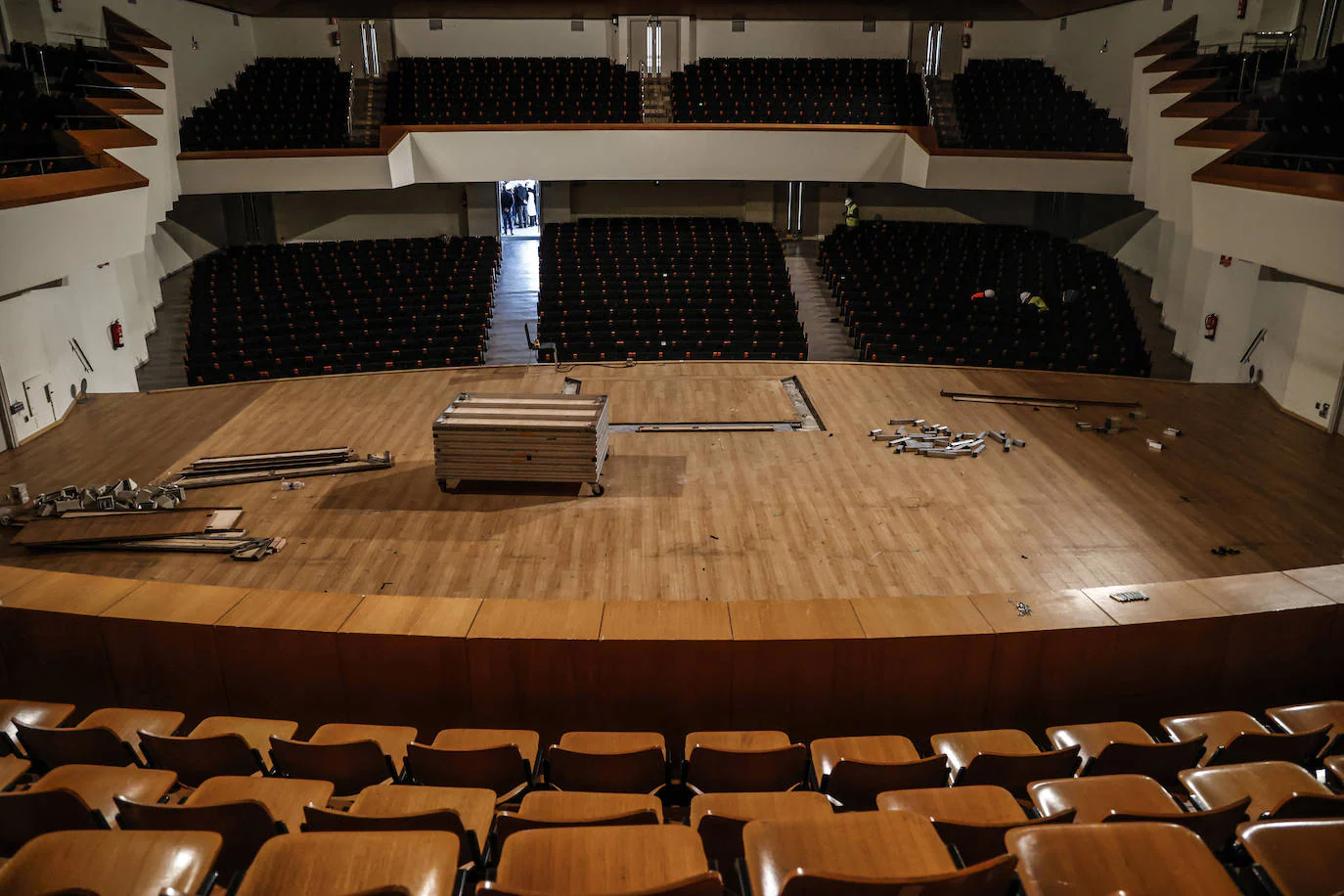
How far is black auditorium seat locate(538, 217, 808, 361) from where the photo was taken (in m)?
13.0

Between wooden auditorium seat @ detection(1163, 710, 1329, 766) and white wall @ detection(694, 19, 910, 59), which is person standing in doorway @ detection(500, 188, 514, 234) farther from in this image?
wooden auditorium seat @ detection(1163, 710, 1329, 766)

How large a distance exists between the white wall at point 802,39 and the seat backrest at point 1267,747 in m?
19.3

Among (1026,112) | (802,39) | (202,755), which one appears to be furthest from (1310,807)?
(802,39)

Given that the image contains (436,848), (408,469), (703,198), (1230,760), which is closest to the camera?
(436,848)

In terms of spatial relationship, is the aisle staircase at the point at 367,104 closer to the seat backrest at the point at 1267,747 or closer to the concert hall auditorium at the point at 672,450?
the concert hall auditorium at the point at 672,450

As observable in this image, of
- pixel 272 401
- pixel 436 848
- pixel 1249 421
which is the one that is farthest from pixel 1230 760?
pixel 272 401

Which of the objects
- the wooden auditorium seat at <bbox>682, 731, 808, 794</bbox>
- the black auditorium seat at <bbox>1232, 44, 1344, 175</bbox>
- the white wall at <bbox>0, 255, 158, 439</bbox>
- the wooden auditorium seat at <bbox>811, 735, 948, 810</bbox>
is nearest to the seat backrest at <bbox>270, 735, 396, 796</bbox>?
the wooden auditorium seat at <bbox>682, 731, 808, 794</bbox>

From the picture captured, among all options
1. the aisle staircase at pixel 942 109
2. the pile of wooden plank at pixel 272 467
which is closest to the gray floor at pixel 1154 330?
the aisle staircase at pixel 942 109

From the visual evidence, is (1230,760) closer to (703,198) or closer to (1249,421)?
(1249,421)

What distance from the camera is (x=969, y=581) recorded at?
6746mm

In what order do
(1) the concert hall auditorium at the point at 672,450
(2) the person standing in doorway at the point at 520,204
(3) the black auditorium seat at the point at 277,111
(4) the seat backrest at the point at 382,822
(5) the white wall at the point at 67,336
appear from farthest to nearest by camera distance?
(2) the person standing in doorway at the point at 520,204 → (3) the black auditorium seat at the point at 277,111 → (5) the white wall at the point at 67,336 → (1) the concert hall auditorium at the point at 672,450 → (4) the seat backrest at the point at 382,822

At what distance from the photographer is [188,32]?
1634 centimetres

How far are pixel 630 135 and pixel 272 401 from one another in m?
9.14

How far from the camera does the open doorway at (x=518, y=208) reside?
21094mm
